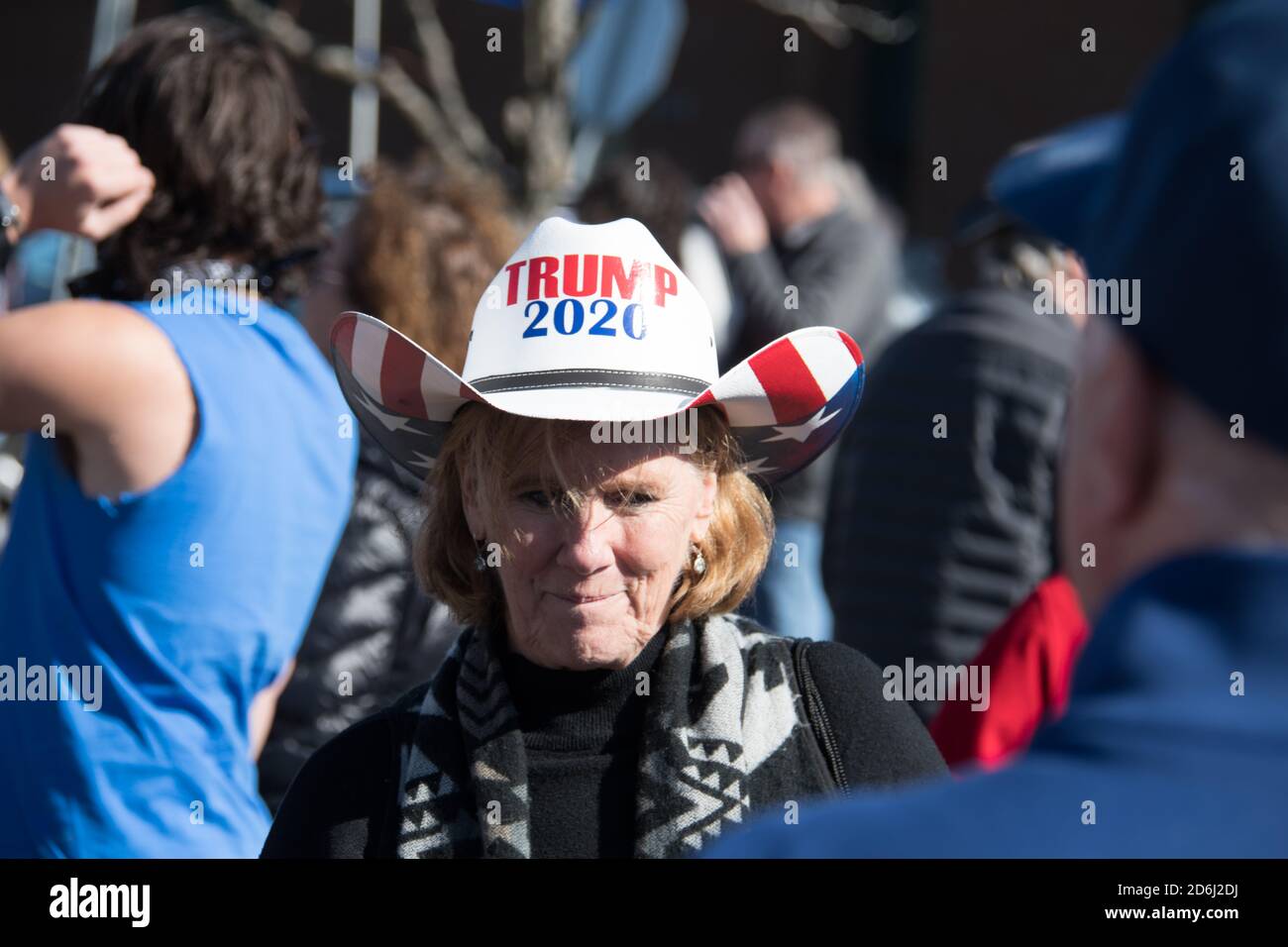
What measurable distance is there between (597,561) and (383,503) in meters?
1.12

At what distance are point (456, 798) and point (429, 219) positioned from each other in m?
1.76

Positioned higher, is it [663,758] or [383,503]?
[383,503]

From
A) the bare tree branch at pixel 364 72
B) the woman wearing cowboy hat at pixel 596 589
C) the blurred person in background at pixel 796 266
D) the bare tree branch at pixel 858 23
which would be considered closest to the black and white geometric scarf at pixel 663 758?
the woman wearing cowboy hat at pixel 596 589

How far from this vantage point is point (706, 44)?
12336 mm

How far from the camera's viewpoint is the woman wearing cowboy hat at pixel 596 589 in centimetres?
198

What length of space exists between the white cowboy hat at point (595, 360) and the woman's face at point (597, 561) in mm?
107

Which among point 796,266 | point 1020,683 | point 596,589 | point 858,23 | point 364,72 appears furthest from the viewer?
point 858,23

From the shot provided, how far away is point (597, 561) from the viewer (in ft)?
6.94

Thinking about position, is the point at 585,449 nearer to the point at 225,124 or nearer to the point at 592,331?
the point at 592,331

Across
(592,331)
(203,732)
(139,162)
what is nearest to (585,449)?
(592,331)

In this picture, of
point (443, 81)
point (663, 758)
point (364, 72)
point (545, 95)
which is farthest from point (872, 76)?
point (663, 758)

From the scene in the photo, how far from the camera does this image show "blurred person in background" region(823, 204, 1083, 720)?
3104 millimetres

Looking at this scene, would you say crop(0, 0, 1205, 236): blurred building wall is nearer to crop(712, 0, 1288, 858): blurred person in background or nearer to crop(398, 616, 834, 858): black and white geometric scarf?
crop(398, 616, 834, 858): black and white geometric scarf

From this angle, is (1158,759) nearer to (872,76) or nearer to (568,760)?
(568,760)
